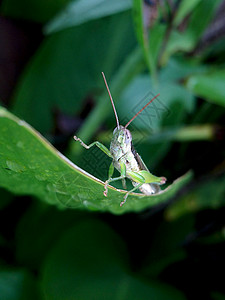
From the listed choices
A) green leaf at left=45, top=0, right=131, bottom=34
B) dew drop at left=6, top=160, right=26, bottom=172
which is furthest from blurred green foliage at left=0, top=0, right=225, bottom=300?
dew drop at left=6, top=160, right=26, bottom=172

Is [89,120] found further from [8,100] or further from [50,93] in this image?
[8,100]

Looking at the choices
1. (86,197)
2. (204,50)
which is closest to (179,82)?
(204,50)

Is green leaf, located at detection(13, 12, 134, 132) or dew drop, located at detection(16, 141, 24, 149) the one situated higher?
green leaf, located at detection(13, 12, 134, 132)

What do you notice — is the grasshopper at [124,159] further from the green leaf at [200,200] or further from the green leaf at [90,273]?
the green leaf at [200,200]

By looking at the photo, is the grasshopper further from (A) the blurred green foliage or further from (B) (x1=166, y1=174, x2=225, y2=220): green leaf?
(B) (x1=166, y1=174, x2=225, y2=220): green leaf

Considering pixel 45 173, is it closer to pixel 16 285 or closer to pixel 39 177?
pixel 39 177
